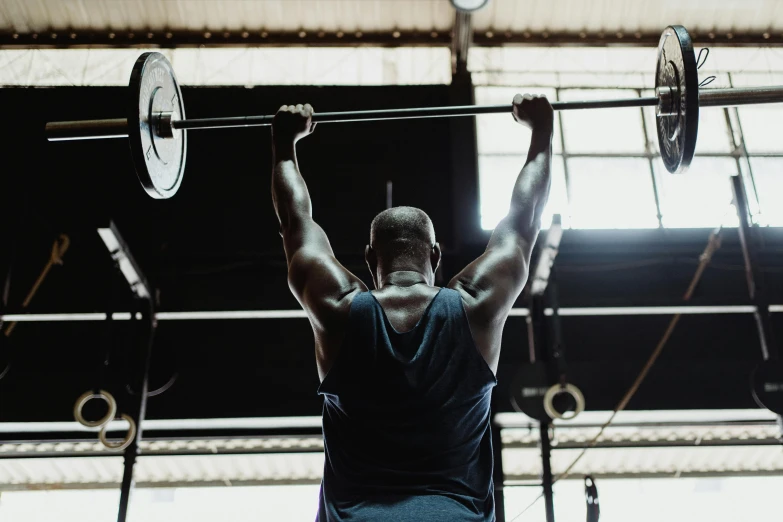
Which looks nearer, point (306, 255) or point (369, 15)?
point (306, 255)

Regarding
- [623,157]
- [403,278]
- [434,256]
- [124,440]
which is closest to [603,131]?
[623,157]

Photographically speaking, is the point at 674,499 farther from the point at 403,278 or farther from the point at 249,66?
the point at 403,278

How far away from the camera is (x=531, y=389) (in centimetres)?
459

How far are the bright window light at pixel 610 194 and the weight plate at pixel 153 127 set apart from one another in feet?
13.5

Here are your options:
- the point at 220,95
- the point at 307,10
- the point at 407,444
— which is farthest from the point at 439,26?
the point at 407,444

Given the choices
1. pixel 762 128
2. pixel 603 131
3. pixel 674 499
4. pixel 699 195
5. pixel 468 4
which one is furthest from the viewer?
pixel 674 499

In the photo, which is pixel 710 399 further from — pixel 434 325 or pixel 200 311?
pixel 434 325

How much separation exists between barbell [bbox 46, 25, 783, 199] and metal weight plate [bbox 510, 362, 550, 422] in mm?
2574

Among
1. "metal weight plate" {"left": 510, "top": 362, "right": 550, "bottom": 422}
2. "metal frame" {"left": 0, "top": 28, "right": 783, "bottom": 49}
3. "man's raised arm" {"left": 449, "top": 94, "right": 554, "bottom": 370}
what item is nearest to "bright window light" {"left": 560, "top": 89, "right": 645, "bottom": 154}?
"metal frame" {"left": 0, "top": 28, "right": 783, "bottom": 49}

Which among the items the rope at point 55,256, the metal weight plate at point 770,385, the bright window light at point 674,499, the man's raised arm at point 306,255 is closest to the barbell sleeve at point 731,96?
the man's raised arm at point 306,255

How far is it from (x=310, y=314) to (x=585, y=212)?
16.1 ft

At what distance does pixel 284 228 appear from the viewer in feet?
5.00

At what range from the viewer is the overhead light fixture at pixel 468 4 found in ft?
17.7

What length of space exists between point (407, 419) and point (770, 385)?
13.2 feet
